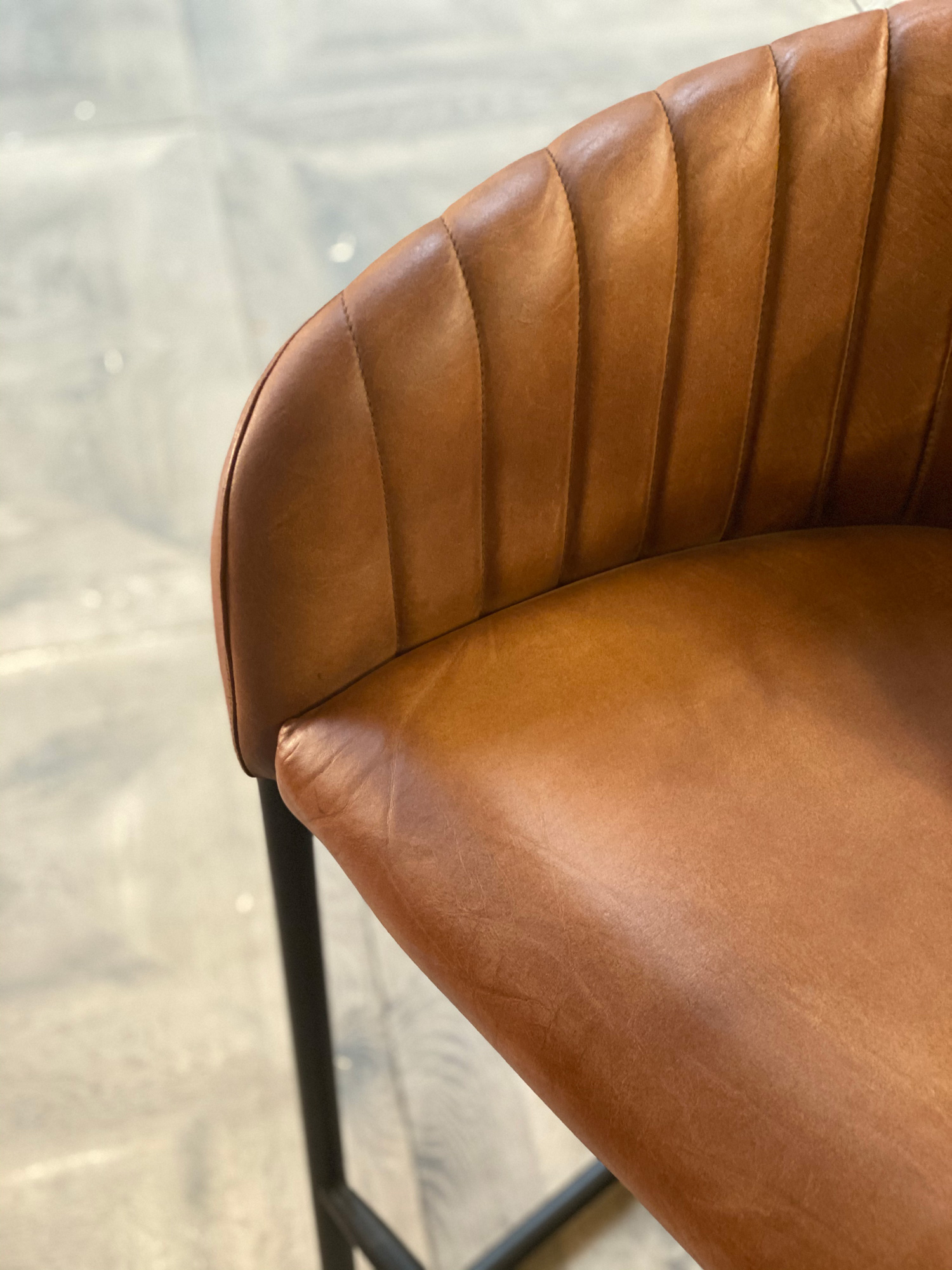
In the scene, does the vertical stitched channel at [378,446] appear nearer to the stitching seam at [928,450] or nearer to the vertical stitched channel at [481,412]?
the vertical stitched channel at [481,412]

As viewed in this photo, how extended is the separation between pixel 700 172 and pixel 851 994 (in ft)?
1.41

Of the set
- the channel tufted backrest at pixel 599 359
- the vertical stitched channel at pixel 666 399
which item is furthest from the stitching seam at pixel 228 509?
the vertical stitched channel at pixel 666 399

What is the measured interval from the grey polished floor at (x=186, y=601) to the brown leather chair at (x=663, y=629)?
47cm

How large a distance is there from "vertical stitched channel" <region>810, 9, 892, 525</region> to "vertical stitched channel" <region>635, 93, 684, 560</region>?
0.38 feet

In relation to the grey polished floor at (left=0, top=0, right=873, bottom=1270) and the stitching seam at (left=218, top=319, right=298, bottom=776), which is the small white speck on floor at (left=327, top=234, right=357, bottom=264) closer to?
the grey polished floor at (left=0, top=0, right=873, bottom=1270)

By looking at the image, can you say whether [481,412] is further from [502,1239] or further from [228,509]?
[502,1239]

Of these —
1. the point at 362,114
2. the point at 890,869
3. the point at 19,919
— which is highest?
the point at 362,114

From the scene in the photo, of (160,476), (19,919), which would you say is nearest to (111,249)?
(160,476)

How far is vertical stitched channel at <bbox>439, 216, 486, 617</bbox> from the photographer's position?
63 centimetres

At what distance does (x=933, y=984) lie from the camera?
21.8 inches

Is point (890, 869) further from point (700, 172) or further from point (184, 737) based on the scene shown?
point (184, 737)

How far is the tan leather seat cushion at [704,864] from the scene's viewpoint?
1.67 ft

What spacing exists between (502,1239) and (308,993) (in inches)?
12.6

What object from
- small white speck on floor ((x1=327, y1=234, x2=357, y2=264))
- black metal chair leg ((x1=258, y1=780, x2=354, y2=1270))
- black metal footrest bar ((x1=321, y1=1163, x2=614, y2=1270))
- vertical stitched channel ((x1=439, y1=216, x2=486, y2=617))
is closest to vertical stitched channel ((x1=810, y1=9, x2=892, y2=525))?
vertical stitched channel ((x1=439, y1=216, x2=486, y2=617))
